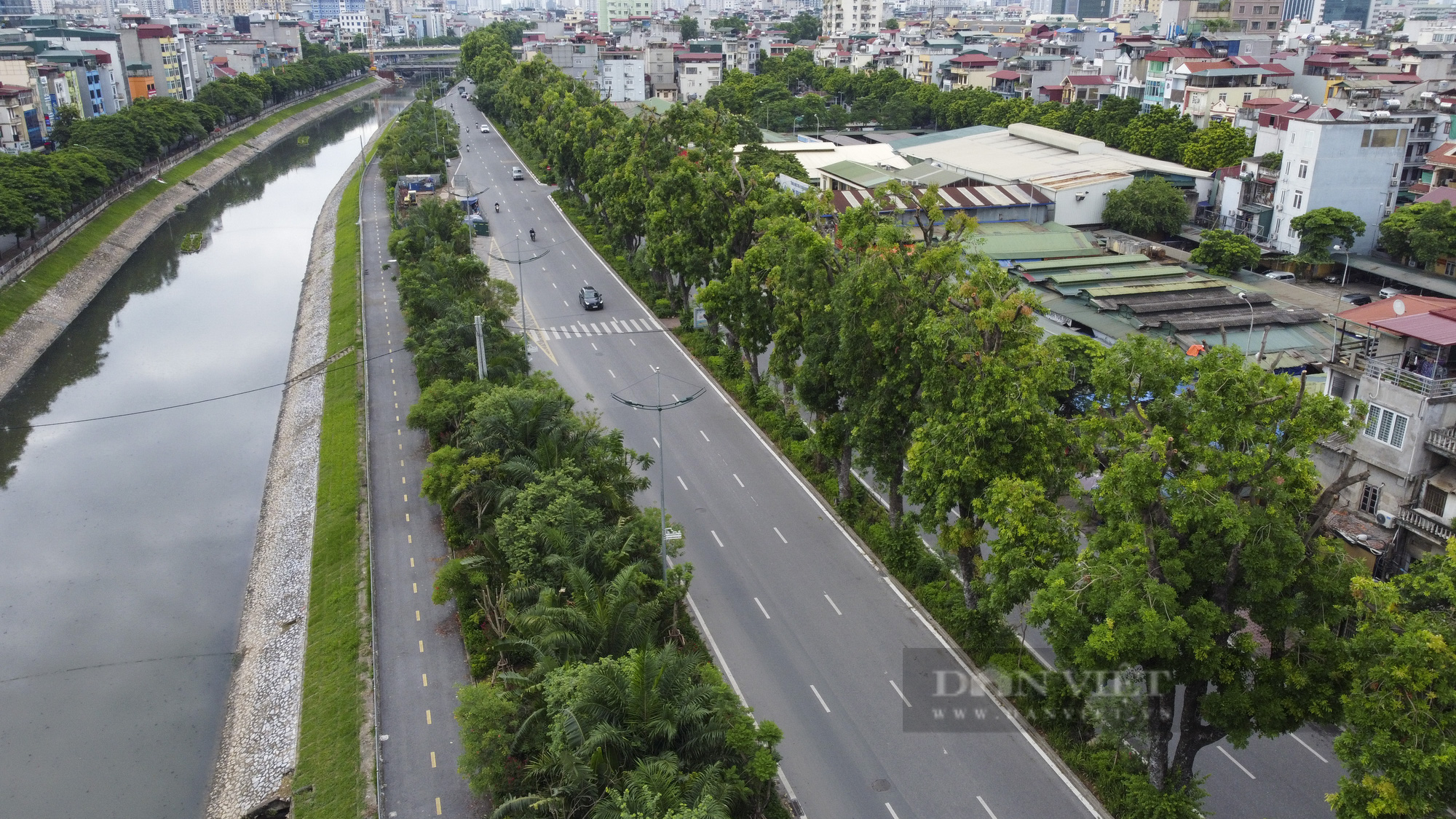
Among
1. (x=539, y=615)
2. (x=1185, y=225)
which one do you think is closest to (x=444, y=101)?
(x=1185, y=225)

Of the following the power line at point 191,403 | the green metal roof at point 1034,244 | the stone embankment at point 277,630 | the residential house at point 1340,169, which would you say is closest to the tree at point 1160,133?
the residential house at point 1340,169

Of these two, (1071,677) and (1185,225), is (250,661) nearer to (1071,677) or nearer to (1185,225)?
(1071,677)

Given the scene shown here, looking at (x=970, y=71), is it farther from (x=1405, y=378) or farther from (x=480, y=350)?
(x=1405, y=378)

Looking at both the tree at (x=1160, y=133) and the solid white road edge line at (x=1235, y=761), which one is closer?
the solid white road edge line at (x=1235, y=761)

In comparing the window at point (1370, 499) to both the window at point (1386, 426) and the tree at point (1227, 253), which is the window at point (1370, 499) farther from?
the tree at point (1227, 253)

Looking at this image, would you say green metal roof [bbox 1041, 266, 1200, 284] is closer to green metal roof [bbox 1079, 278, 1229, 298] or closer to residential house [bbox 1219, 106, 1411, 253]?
green metal roof [bbox 1079, 278, 1229, 298]

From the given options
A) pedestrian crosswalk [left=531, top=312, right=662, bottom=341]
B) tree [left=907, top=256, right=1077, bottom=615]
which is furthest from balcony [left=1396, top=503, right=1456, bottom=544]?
pedestrian crosswalk [left=531, top=312, right=662, bottom=341]

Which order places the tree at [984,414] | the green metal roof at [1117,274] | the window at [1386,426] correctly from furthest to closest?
the green metal roof at [1117,274] → the window at [1386,426] → the tree at [984,414]

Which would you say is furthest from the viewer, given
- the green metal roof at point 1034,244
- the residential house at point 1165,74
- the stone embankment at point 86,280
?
the residential house at point 1165,74
